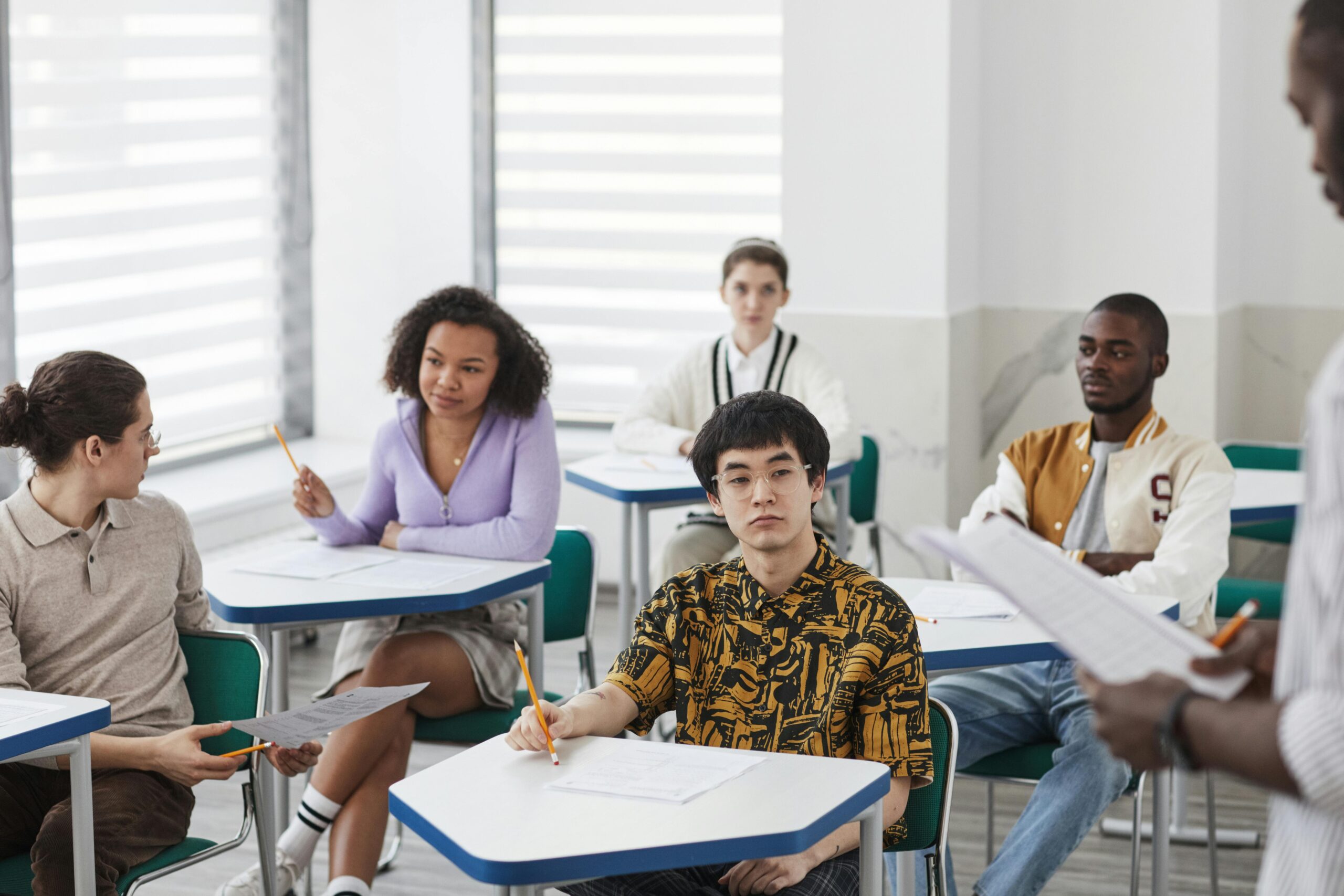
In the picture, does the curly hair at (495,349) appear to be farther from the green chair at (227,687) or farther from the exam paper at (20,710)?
the exam paper at (20,710)

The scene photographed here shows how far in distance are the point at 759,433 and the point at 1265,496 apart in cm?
211

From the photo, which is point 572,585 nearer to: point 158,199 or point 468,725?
point 468,725

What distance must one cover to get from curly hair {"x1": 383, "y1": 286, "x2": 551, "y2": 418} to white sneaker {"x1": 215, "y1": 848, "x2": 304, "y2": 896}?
43.9 inches

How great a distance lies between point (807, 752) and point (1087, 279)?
359 centimetres

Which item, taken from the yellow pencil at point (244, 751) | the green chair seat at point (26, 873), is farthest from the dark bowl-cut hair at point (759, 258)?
the green chair seat at point (26, 873)

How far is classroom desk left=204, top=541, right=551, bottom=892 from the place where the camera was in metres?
2.97

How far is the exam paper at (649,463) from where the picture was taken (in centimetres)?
434

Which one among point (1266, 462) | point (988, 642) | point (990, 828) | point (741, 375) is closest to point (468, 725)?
point (988, 642)

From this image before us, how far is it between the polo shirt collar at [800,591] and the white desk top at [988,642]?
32 cm

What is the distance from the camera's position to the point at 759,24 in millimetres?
5898

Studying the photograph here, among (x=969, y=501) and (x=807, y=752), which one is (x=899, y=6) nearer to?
(x=969, y=501)

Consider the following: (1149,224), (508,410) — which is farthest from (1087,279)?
(508,410)

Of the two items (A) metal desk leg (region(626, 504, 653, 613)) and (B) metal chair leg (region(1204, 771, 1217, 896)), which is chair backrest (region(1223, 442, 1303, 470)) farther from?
(A) metal desk leg (region(626, 504, 653, 613))

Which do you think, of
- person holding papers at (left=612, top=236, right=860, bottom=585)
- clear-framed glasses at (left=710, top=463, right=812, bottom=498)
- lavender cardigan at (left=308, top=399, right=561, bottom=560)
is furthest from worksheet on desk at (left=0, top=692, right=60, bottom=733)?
person holding papers at (left=612, top=236, right=860, bottom=585)
